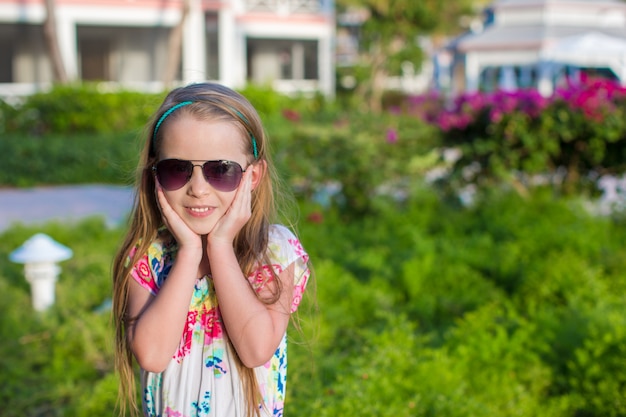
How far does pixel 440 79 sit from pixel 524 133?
31690 millimetres

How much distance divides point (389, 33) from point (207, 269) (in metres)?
21.7

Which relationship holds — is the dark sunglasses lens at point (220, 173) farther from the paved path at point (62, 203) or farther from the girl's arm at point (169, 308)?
the paved path at point (62, 203)

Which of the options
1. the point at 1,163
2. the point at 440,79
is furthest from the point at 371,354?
the point at 440,79

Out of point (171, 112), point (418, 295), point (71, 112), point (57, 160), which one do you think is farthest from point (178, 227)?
point (71, 112)

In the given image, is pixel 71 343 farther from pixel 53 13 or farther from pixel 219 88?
pixel 53 13

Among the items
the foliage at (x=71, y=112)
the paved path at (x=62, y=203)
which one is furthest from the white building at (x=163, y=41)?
the paved path at (x=62, y=203)

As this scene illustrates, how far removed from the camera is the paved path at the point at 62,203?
8.55 meters

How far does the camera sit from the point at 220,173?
5.44ft

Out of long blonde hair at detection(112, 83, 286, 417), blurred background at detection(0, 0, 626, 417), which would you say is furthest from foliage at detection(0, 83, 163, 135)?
long blonde hair at detection(112, 83, 286, 417)

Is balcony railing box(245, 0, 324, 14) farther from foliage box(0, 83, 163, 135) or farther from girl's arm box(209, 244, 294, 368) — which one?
girl's arm box(209, 244, 294, 368)

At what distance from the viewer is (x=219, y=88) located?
1.75m

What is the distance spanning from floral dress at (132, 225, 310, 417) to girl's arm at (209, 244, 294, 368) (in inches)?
3.1

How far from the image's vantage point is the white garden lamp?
467cm

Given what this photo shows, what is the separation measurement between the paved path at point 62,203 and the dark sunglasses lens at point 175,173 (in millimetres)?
6367
